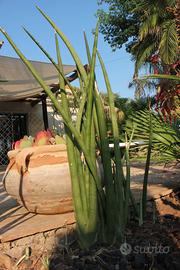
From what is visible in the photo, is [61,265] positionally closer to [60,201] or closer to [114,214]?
[114,214]

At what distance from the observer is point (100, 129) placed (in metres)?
2.20

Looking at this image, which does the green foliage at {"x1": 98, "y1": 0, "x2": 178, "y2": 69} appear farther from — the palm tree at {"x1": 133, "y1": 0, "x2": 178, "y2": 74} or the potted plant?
the potted plant

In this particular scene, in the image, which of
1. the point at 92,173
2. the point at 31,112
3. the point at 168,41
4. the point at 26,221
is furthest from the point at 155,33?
the point at 92,173

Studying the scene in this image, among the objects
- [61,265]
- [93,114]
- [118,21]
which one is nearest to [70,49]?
[93,114]

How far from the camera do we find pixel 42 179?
2812 mm

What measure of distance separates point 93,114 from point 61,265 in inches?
32.5

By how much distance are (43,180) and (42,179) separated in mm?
10

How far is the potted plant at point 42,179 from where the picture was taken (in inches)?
110

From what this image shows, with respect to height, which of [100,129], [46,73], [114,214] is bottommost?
[114,214]

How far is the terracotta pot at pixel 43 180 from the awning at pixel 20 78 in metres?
5.99

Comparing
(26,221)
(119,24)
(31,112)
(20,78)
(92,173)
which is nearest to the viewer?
(92,173)

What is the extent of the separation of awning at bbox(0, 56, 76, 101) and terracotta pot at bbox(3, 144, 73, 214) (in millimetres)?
5988

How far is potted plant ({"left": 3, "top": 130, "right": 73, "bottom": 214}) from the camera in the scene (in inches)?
110

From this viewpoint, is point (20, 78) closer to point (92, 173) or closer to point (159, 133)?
point (159, 133)
